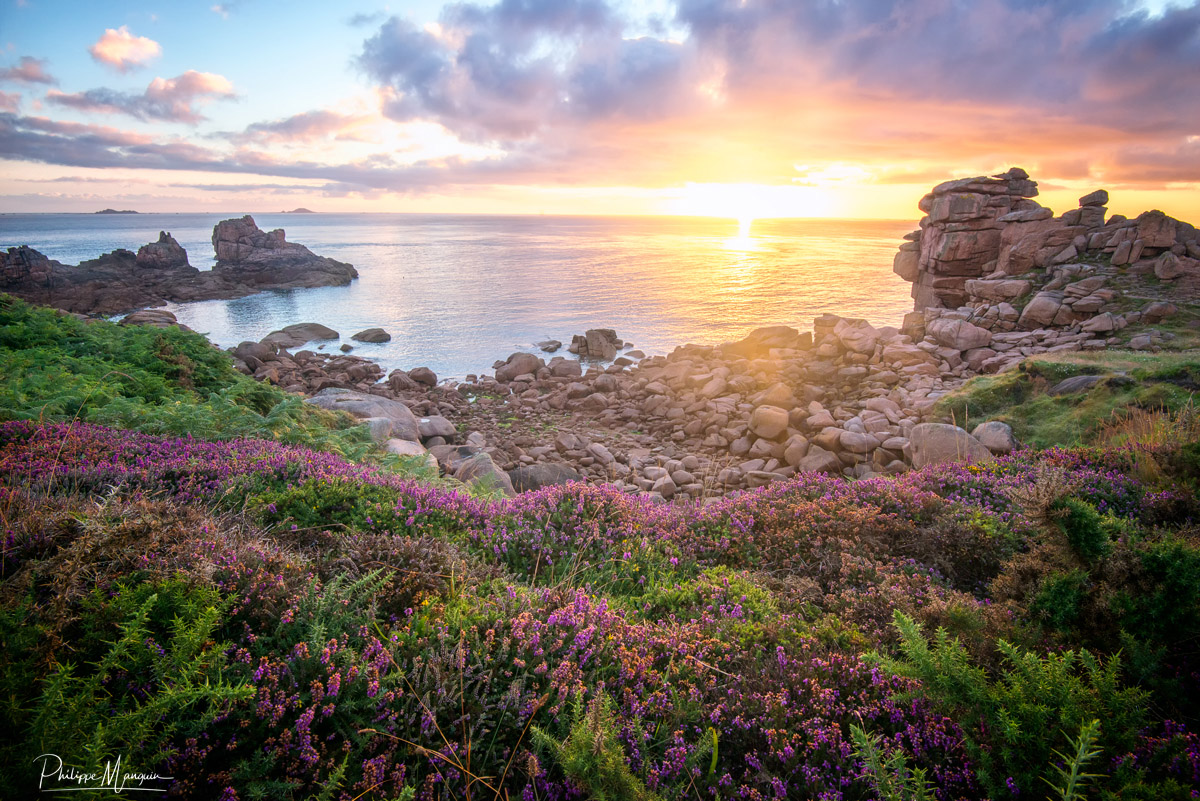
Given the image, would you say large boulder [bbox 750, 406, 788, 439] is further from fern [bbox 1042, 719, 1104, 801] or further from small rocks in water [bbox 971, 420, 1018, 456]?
fern [bbox 1042, 719, 1104, 801]

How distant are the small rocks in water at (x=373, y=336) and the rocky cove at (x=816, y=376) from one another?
10.5 feet

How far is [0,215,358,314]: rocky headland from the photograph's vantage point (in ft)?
152

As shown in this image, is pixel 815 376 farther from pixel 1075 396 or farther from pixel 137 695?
pixel 137 695

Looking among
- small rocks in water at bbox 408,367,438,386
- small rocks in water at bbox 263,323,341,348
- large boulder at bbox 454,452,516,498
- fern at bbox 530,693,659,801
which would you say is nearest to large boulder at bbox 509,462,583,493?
large boulder at bbox 454,452,516,498

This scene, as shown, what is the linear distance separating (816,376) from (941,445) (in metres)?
11.1

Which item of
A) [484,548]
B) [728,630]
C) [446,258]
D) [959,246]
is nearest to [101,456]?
[484,548]

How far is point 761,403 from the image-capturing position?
18.7 metres

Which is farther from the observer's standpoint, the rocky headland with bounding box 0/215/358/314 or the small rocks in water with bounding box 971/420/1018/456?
the rocky headland with bounding box 0/215/358/314

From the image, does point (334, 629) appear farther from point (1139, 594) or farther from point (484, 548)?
point (1139, 594)

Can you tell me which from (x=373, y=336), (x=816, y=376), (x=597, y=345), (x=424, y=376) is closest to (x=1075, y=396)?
(x=816, y=376)

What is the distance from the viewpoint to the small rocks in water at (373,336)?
33.7m

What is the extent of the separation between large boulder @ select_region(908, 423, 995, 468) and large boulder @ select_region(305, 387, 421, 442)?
1294 cm

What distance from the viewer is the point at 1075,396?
40.7 ft

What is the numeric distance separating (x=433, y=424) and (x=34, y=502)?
14083 mm
